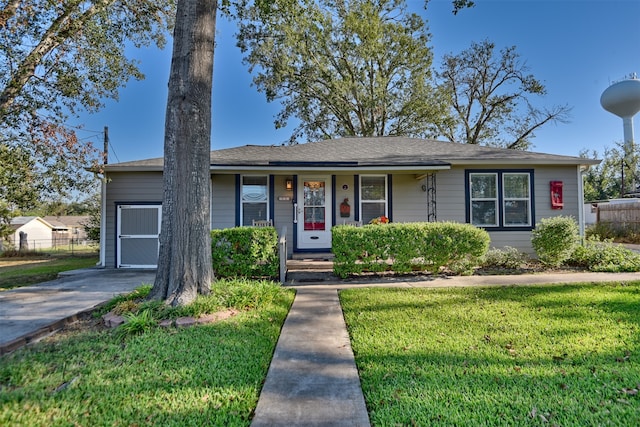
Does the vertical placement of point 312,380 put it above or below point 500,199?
below

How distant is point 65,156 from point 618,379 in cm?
1343

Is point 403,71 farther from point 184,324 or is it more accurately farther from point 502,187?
point 184,324

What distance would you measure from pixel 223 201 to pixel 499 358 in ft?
26.1

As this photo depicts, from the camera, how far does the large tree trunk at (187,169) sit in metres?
4.44

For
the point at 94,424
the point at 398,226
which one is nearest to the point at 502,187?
the point at 398,226

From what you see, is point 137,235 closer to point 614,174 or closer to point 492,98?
point 492,98

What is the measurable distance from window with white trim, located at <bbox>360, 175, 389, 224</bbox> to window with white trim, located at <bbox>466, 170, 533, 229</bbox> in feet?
8.33

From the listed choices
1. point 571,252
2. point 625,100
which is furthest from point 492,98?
point 625,100

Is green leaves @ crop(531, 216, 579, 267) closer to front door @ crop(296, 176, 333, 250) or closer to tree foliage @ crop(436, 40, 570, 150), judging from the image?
front door @ crop(296, 176, 333, 250)

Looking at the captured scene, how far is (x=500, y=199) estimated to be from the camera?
9.38 metres

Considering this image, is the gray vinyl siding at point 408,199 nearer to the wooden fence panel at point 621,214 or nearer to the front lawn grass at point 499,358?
the front lawn grass at point 499,358

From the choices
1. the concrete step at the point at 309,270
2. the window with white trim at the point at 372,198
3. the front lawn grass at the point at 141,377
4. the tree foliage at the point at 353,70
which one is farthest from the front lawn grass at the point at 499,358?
the tree foliage at the point at 353,70

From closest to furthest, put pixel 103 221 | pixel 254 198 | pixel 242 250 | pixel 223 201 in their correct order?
pixel 242 250, pixel 103 221, pixel 223 201, pixel 254 198

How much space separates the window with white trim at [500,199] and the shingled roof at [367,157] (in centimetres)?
51
